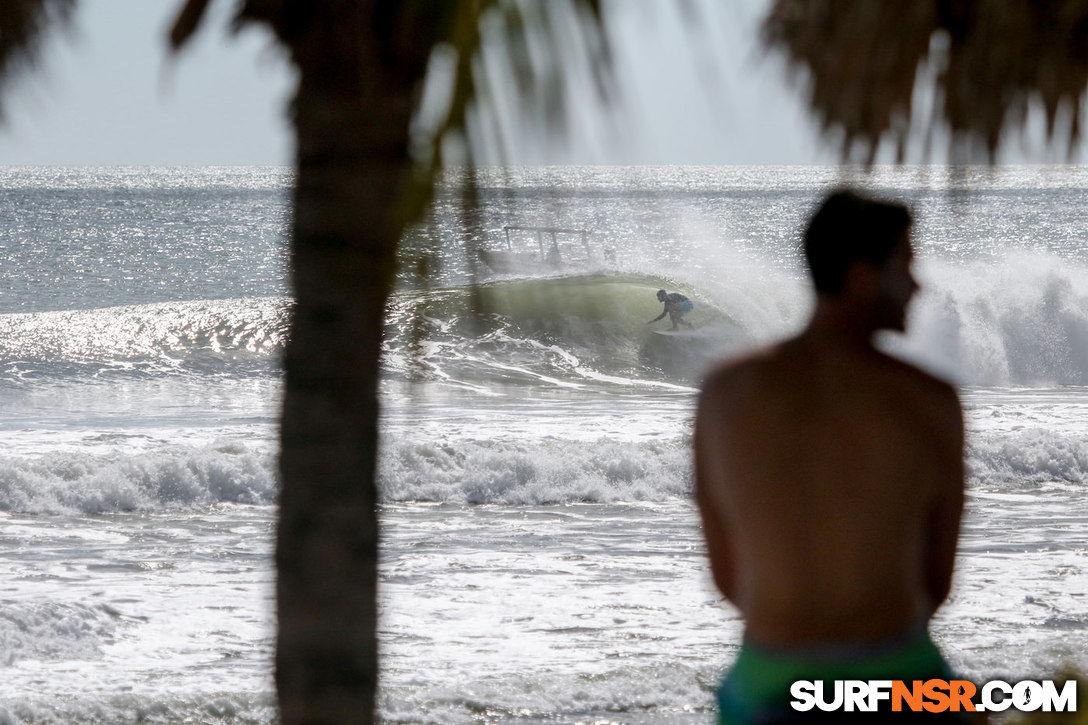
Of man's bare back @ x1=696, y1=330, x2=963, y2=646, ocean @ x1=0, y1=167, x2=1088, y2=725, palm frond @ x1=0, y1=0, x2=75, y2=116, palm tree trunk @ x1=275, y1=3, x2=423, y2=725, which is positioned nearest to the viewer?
man's bare back @ x1=696, y1=330, x2=963, y2=646

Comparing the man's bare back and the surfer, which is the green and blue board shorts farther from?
the surfer

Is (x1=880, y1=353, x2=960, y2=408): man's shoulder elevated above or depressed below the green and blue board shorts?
above

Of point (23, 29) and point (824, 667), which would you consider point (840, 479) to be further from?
point (23, 29)

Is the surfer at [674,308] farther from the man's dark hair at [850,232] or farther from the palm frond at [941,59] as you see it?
the man's dark hair at [850,232]

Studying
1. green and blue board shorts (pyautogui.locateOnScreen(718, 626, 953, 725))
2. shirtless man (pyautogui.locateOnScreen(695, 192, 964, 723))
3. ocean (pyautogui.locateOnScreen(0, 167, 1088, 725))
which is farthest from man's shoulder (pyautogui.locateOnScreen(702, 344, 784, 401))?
green and blue board shorts (pyautogui.locateOnScreen(718, 626, 953, 725))

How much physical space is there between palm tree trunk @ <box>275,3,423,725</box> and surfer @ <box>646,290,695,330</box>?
26437mm

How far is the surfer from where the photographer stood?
28.8 m

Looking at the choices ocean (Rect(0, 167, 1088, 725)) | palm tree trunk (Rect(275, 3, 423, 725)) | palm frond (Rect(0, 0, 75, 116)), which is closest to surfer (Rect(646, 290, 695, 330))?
ocean (Rect(0, 167, 1088, 725))

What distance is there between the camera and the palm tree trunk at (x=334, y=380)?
2.24m

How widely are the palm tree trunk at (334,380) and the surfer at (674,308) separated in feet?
86.7

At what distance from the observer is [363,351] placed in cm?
227

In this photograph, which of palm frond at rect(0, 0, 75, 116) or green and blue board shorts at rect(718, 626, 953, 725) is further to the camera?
palm frond at rect(0, 0, 75, 116)

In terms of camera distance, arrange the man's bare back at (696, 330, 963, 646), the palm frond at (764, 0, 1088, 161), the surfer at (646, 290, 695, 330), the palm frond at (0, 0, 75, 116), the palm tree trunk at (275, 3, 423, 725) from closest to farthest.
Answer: the man's bare back at (696, 330, 963, 646) → the palm frond at (764, 0, 1088, 161) → the palm tree trunk at (275, 3, 423, 725) → the palm frond at (0, 0, 75, 116) → the surfer at (646, 290, 695, 330)

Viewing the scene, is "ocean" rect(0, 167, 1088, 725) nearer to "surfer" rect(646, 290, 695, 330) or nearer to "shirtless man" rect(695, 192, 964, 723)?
"shirtless man" rect(695, 192, 964, 723)
